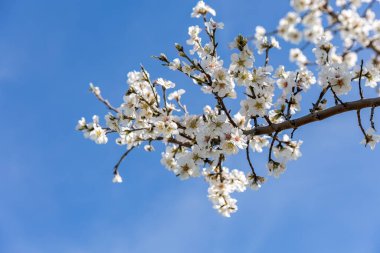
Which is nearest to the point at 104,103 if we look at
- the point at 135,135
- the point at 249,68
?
the point at 135,135

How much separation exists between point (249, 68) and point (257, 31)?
40.1 inches

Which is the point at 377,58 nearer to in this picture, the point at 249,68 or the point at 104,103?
the point at 249,68

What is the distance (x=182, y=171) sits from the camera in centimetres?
613

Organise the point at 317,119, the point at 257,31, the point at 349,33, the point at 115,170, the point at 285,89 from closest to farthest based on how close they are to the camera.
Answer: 1. the point at 349,33
2. the point at 257,31
3. the point at 317,119
4. the point at 285,89
5. the point at 115,170

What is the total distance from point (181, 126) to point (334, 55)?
6.24ft

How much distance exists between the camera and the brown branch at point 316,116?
535cm

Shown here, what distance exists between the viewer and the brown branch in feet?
17.6

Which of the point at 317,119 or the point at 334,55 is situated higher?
the point at 334,55

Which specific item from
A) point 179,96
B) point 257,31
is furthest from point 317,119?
point 179,96

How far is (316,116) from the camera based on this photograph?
5.53m

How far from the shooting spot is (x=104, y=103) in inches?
247

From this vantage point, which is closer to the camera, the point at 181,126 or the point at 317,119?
the point at 317,119

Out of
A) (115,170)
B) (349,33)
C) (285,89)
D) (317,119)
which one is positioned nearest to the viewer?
(349,33)

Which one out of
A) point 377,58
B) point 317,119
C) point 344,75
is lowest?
point 377,58
